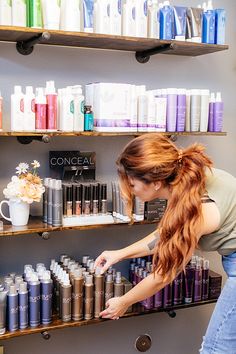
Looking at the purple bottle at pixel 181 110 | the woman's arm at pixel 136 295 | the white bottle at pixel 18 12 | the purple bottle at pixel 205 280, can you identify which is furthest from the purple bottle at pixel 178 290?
the white bottle at pixel 18 12

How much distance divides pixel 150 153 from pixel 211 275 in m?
1.18

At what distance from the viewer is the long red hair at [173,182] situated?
1.63m

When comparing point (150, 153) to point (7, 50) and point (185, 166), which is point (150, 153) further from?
point (7, 50)

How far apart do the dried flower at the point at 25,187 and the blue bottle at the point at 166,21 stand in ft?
2.77

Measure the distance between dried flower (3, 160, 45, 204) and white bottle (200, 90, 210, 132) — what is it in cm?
83

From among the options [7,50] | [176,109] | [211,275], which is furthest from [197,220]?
[7,50]

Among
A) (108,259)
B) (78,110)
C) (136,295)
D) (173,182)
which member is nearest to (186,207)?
(173,182)

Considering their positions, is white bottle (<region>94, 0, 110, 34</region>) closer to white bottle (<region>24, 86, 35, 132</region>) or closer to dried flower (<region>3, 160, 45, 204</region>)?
white bottle (<region>24, 86, 35, 132</region>)

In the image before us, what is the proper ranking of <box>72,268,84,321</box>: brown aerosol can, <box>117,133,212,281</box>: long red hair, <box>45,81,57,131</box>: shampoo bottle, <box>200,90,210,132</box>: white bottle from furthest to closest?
1. <box>200,90,210,132</box>: white bottle
2. <box>72,268,84,321</box>: brown aerosol can
3. <box>45,81,57,131</box>: shampoo bottle
4. <box>117,133,212,281</box>: long red hair

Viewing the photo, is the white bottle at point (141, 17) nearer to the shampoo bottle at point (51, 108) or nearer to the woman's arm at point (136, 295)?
the shampoo bottle at point (51, 108)

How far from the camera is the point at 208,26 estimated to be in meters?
2.40

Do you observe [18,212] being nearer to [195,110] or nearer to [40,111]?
[40,111]

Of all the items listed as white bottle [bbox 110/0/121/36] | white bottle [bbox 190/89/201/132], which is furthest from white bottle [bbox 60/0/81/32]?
white bottle [bbox 190/89/201/132]

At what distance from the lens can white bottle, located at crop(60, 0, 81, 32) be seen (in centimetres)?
209
